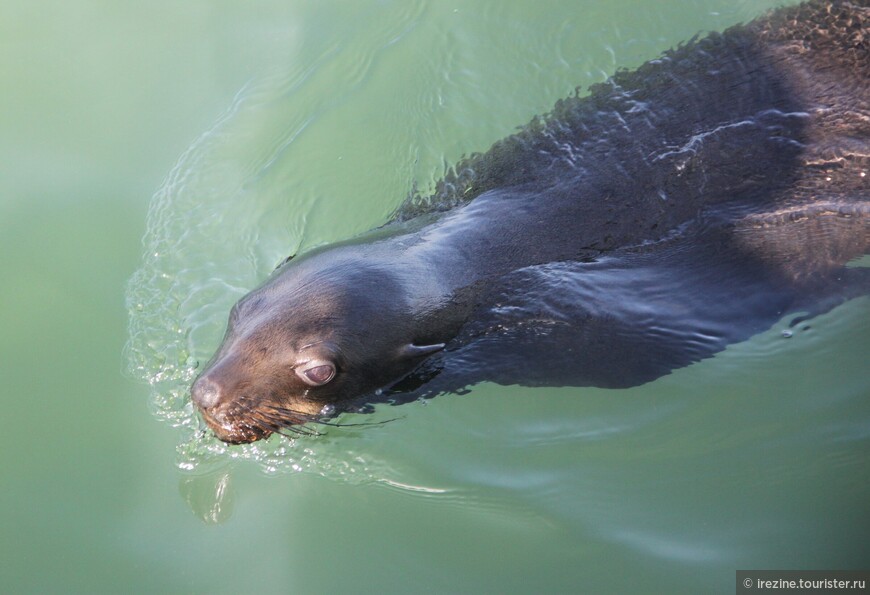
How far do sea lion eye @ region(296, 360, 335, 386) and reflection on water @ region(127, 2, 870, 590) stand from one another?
1.92ft

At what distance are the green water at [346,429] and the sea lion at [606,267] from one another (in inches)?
18.4

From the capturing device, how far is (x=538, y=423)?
5.09m

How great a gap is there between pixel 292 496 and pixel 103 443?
1.29 m

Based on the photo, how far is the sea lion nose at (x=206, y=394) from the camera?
4.27m

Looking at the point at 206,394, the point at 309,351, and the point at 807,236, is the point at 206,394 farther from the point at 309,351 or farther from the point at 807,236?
the point at 807,236

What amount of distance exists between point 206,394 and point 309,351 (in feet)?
1.84

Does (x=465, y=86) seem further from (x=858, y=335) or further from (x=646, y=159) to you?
(x=858, y=335)

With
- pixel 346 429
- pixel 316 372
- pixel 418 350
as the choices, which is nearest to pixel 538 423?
pixel 418 350

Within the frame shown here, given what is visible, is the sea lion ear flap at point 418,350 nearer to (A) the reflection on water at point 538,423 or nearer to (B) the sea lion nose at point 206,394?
(A) the reflection on water at point 538,423

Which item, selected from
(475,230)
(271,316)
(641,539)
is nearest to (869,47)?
(475,230)

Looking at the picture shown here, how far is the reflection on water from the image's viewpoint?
182 inches

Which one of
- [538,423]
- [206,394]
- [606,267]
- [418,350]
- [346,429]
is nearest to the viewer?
[206,394]

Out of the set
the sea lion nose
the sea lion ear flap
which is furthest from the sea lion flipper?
the sea lion nose

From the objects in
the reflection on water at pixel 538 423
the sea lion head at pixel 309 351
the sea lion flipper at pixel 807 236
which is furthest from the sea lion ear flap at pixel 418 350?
the sea lion flipper at pixel 807 236
